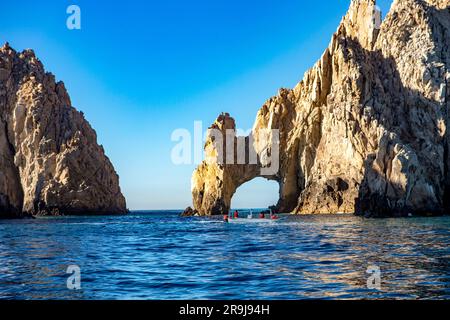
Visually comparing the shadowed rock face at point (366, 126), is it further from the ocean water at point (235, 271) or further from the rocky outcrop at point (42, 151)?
the ocean water at point (235, 271)

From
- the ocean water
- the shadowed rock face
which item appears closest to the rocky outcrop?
the shadowed rock face

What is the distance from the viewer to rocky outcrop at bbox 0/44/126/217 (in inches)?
5315

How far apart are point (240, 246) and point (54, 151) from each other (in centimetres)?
12116

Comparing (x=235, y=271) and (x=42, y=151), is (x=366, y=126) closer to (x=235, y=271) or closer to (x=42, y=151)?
(x=235, y=271)

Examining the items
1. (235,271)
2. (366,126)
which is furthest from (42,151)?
(235,271)

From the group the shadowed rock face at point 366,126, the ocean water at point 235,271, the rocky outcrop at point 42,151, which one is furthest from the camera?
the rocky outcrop at point 42,151

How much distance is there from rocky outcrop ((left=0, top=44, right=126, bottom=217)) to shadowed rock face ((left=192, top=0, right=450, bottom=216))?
3935 centimetres

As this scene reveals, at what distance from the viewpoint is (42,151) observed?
138m

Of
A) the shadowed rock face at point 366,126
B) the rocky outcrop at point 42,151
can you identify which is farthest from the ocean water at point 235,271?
the rocky outcrop at point 42,151

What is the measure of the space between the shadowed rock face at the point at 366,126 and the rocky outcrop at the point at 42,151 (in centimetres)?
3935

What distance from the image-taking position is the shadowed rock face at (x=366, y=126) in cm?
7956

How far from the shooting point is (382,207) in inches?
2987

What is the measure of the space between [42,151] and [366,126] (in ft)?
312
